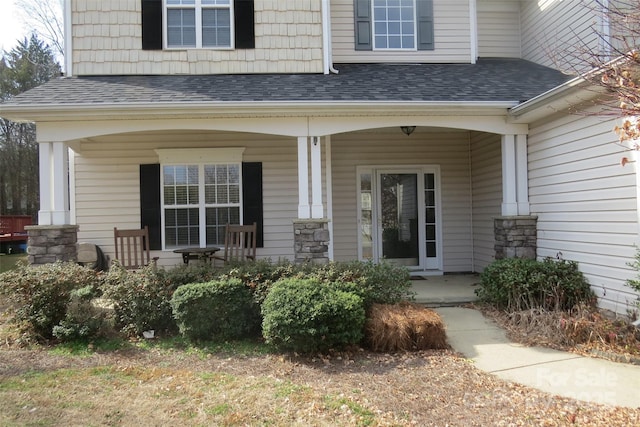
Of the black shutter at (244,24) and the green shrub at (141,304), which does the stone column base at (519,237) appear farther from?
the black shutter at (244,24)

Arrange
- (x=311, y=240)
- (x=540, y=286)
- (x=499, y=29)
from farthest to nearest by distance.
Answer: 1. (x=499, y=29)
2. (x=311, y=240)
3. (x=540, y=286)

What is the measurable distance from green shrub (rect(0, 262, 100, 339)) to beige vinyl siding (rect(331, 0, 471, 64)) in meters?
6.05

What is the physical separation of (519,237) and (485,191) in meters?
1.76

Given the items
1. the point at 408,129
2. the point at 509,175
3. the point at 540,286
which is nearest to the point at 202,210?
the point at 408,129

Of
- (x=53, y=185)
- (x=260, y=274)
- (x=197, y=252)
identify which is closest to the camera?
(x=260, y=274)

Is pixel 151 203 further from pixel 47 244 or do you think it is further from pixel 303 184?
pixel 303 184

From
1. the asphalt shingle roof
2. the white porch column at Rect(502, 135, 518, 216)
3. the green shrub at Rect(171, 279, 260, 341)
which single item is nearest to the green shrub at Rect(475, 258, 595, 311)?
the white porch column at Rect(502, 135, 518, 216)

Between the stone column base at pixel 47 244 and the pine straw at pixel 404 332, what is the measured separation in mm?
4465

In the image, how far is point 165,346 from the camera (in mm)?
4754

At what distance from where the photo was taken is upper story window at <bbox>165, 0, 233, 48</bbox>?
756 cm

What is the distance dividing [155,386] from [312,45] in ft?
19.8

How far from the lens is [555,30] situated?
26.9ft

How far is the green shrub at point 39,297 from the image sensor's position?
15.9 ft

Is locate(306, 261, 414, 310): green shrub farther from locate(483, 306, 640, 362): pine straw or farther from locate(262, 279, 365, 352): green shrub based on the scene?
locate(483, 306, 640, 362): pine straw
